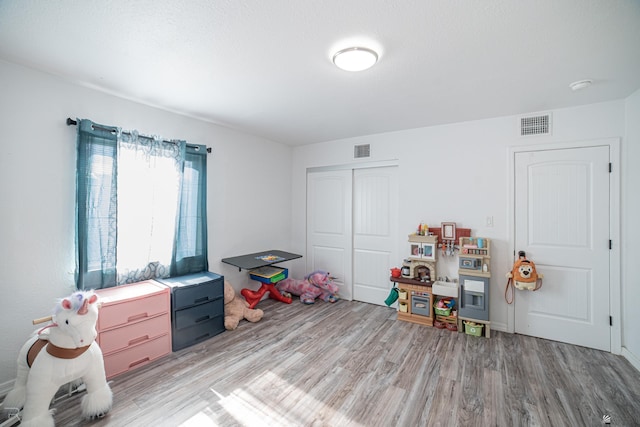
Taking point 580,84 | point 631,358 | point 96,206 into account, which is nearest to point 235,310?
point 96,206

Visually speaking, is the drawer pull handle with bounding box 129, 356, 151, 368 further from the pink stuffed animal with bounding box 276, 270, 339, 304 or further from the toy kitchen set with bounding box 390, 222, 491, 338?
the toy kitchen set with bounding box 390, 222, 491, 338

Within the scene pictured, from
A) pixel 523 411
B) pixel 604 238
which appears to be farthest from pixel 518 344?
pixel 604 238

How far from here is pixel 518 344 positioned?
107 inches

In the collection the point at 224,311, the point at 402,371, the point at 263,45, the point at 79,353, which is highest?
the point at 263,45

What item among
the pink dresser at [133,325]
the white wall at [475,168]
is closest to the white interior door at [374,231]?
the white wall at [475,168]

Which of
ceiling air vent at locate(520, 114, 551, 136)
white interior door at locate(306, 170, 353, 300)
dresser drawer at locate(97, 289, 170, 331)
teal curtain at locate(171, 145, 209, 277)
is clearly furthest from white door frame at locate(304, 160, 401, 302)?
dresser drawer at locate(97, 289, 170, 331)

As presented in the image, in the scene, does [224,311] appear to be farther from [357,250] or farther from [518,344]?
[518,344]

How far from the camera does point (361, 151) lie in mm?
3924

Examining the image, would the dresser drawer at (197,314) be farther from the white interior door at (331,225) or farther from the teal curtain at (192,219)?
the white interior door at (331,225)

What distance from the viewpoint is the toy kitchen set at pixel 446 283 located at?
9.50 feet

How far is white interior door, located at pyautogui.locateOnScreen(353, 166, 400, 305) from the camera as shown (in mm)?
3775

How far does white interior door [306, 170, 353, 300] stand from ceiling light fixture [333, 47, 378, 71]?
2.31 m

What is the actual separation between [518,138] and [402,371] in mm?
2767

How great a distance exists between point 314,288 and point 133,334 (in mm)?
2297
